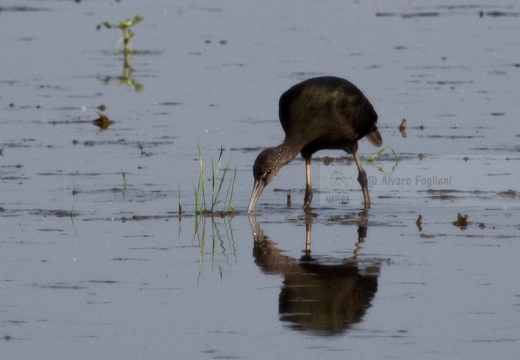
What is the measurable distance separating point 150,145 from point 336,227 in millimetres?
3681

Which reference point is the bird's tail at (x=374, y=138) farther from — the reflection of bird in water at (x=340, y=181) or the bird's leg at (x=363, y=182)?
the bird's leg at (x=363, y=182)

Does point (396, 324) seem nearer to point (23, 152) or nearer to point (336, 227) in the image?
point (336, 227)

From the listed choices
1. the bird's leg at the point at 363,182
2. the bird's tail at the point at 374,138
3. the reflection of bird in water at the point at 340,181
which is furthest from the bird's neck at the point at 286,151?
the bird's tail at the point at 374,138

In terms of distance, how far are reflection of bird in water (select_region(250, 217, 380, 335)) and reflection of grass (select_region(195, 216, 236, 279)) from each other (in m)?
0.19

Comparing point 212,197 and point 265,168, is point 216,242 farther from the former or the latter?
point 265,168

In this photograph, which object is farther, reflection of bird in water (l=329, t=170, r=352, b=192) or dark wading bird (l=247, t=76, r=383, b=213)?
reflection of bird in water (l=329, t=170, r=352, b=192)

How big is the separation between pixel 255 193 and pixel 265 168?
0.79 ft

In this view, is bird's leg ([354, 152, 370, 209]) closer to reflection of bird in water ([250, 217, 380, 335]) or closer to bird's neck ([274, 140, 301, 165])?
bird's neck ([274, 140, 301, 165])

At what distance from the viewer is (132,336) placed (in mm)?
6879

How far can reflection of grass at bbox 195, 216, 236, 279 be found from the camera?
8.71 meters

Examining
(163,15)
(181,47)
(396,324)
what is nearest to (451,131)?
(396,324)

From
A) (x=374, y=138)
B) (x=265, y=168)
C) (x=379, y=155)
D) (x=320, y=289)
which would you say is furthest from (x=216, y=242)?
(x=379, y=155)

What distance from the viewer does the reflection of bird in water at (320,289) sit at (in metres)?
7.14

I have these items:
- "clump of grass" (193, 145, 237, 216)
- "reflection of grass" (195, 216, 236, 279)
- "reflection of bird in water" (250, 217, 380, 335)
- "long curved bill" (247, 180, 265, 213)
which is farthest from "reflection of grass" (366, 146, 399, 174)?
"reflection of bird in water" (250, 217, 380, 335)
